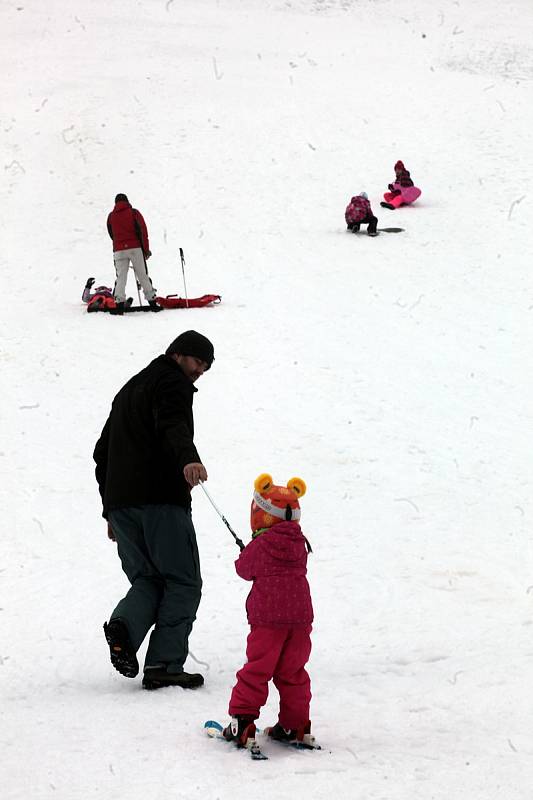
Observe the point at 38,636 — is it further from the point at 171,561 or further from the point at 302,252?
the point at 302,252

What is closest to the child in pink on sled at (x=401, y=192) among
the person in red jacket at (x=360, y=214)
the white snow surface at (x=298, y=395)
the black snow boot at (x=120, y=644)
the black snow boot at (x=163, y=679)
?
the white snow surface at (x=298, y=395)

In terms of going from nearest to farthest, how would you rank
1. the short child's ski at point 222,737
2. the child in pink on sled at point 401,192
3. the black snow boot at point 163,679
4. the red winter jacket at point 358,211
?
the short child's ski at point 222,737, the black snow boot at point 163,679, the red winter jacket at point 358,211, the child in pink on sled at point 401,192

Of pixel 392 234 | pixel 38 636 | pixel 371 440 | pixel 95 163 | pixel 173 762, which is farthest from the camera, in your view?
pixel 95 163

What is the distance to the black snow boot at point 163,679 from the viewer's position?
16.0 feet

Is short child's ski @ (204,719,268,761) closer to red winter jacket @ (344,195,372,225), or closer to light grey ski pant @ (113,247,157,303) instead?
light grey ski pant @ (113,247,157,303)

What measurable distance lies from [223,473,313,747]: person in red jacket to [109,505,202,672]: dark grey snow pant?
782 millimetres

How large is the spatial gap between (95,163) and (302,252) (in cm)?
810

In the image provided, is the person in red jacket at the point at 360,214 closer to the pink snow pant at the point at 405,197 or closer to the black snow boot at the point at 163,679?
the pink snow pant at the point at 405,197

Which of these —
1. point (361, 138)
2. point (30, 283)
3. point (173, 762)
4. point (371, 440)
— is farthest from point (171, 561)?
point (361, 138)

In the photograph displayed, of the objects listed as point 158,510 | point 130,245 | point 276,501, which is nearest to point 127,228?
point 130,245

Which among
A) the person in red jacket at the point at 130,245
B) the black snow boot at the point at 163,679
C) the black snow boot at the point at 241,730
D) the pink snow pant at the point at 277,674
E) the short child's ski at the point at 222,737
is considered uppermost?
the person in red jacket at the point at 130,245

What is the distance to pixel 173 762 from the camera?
3727mm

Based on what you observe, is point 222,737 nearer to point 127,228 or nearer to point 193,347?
point 193,347

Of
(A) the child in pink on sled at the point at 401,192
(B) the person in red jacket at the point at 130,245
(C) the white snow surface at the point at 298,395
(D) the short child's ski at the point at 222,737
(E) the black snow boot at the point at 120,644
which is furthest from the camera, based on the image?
(A) the child in pink on sled at the point at 401,192
